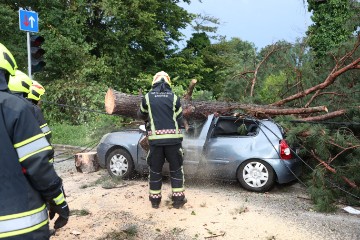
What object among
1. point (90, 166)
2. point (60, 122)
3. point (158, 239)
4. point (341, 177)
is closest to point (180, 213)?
point (158, 239)

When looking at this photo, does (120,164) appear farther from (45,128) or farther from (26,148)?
(26,148)

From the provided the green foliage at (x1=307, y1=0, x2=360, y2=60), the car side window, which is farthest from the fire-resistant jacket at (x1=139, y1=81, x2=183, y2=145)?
the green foliage at (x1=307, y1=0, x2=360, y2=60)

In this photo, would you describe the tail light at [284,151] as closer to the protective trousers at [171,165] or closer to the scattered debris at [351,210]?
the scattered debris at [351,210]

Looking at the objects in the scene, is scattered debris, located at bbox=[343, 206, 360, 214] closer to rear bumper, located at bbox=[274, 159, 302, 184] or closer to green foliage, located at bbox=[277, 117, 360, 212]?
green foliage, located at bbox=[277, 117, 360, 212]

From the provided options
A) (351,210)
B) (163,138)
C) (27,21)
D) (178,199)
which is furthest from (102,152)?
(351,210)

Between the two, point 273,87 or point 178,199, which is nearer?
point 178,199

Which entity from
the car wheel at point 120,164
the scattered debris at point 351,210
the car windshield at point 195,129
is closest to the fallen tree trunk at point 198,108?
the car windshield at point 195,129

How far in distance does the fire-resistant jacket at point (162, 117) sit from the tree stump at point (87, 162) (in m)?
3.01

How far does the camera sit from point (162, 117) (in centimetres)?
559

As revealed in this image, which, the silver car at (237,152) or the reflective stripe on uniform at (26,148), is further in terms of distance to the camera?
the silver car at (237,152)

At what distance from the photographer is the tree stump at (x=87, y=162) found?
8.24 meters

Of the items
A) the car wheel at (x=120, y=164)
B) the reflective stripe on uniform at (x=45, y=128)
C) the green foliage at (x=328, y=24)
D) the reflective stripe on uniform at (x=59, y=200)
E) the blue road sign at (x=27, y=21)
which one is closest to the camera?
the reflective stripe on uniform at (x=59, y=200)

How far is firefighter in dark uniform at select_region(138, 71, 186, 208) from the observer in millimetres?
5582

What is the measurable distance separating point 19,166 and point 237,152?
15.2 feet
